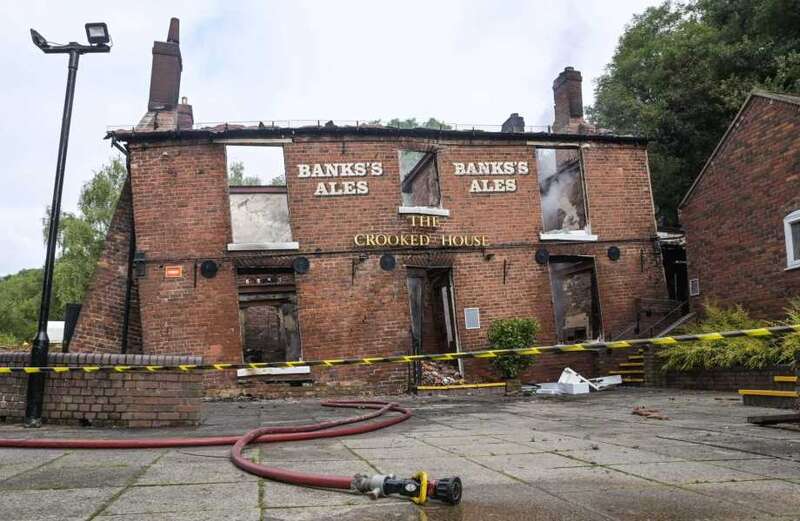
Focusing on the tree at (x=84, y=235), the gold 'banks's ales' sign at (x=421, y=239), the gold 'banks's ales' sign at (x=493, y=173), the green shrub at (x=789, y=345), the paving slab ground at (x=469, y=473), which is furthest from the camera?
the tree at (x=84, y=235)

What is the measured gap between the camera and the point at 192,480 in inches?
150

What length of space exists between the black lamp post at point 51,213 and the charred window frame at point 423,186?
8148mm

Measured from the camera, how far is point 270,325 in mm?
24188

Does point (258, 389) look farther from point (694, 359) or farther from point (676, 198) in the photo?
point (676, 198)

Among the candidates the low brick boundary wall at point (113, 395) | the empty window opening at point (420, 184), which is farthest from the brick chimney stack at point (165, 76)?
the low brick boundary wall at point (113, 395)

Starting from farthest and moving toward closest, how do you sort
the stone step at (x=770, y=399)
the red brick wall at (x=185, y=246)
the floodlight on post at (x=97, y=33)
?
the red brick wall at (x=185, y=246) → the stone step at (x=770, y=399) → the floodlight on post at (x=97, y=33)

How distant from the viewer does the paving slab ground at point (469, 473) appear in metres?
3.02

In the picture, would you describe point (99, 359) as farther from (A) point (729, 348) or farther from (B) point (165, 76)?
(A) point (729, 348)

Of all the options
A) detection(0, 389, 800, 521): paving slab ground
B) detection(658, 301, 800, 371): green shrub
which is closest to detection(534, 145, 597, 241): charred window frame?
detection(658, 301, 800, 371): green shrub

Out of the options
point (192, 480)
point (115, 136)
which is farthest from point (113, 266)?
point (192, 480)

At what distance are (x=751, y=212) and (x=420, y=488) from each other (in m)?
12.8

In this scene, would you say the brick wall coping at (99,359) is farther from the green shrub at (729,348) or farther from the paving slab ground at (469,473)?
the green shrub at (729,348)

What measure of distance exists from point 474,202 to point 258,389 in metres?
6.70

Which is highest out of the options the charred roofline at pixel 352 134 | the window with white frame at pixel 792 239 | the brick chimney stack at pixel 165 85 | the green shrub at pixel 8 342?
the brick chimney stack at pixel 165 85
